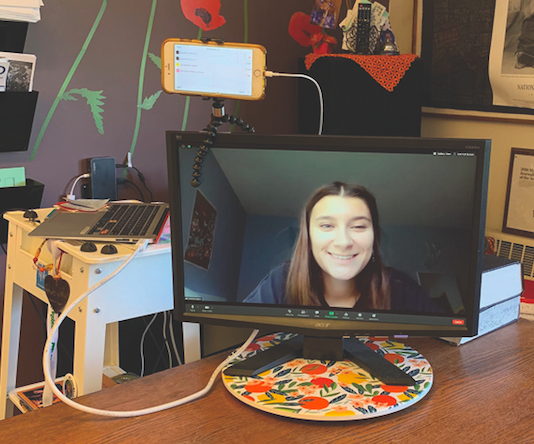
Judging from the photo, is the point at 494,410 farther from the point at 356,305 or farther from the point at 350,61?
the point at 350,61

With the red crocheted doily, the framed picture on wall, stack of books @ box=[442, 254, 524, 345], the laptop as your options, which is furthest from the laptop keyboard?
the framed picture on wall

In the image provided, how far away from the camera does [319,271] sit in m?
1.01

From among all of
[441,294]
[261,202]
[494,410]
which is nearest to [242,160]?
[261,202]

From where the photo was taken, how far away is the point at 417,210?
976 mm

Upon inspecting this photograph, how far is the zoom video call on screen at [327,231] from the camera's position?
97 cm

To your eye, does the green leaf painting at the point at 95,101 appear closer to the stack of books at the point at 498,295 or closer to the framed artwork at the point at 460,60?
the framed artwork at the point at 460,60

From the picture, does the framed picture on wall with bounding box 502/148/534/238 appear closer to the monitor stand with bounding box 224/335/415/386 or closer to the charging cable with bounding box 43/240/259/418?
the monitor stand with bounding box 224/335/415/386

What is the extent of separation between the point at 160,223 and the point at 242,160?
38cm

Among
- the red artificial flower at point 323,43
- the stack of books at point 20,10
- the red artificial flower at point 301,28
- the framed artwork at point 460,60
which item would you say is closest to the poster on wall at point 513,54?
the framed artwork at point 460,60

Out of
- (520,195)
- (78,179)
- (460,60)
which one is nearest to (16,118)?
(78,179)

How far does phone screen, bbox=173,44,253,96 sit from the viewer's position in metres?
1.03

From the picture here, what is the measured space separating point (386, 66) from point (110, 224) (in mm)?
1064

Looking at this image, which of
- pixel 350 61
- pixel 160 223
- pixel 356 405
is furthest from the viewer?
pixel 350 61

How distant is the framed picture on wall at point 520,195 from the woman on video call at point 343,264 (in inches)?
33.9
